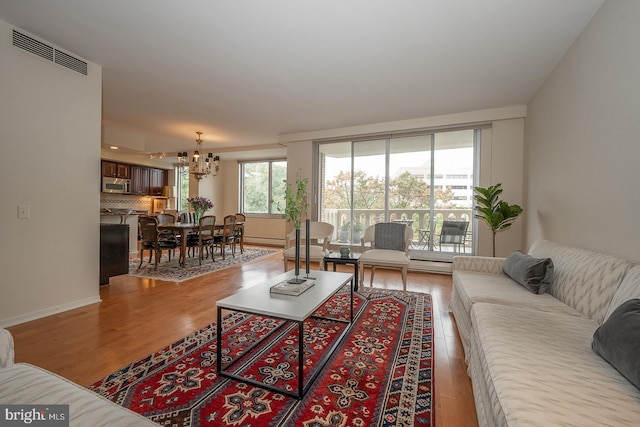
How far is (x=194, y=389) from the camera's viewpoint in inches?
63.9

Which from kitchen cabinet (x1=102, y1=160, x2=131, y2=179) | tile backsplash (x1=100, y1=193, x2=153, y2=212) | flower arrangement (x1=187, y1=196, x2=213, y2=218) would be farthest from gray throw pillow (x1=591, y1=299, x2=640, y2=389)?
kitchen cabinet (x1=102, y1=160, x2=131, y2=179)

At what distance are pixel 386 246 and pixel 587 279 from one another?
8.03 feet

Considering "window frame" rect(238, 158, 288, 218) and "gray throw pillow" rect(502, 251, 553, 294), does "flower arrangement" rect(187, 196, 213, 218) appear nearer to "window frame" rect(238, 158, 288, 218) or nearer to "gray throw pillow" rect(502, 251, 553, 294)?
"window frame" rect(238, 158, 288, 218)

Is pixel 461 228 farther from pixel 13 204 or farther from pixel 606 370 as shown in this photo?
pixel 13 204

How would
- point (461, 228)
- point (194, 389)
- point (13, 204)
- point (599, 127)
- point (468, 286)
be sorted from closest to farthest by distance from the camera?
point (194, 389), point (599, 127), point (468, 286), point (13, 204), point (461, 228)

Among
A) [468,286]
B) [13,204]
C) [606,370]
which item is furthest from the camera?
[13,204]

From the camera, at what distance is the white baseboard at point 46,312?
97.2 inches

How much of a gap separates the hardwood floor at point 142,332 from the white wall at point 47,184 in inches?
11.7

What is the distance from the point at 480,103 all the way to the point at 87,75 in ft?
16.8

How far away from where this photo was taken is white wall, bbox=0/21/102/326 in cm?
247

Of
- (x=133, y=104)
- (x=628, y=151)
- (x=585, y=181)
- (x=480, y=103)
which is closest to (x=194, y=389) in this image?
(x=628, y=151)

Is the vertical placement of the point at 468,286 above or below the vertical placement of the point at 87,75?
below

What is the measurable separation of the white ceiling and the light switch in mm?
1638

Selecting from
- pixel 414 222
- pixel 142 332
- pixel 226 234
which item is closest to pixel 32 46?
pixel 142 332
